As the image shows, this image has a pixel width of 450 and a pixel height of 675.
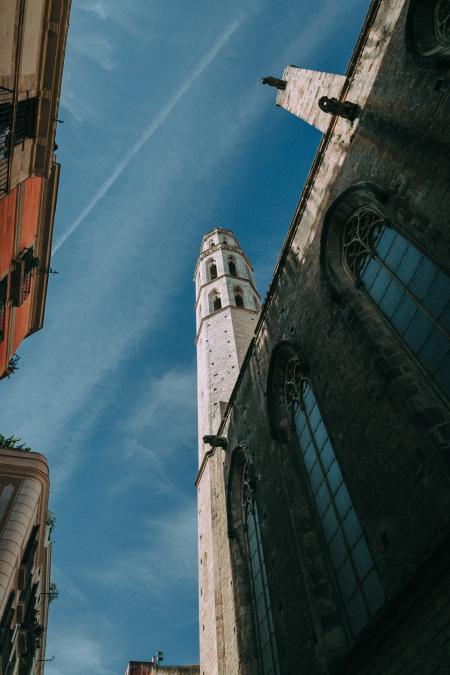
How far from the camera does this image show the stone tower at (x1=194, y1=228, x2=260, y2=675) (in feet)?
43.0

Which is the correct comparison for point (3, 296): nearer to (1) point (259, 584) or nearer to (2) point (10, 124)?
(2) point (10, 124)

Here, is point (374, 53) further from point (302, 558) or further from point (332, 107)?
point (302, 558)

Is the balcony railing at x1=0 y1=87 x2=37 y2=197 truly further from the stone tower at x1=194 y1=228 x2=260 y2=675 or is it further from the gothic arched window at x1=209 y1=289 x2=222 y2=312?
the gothic arched window at x1=209 y1=289 x2=222 y2=312

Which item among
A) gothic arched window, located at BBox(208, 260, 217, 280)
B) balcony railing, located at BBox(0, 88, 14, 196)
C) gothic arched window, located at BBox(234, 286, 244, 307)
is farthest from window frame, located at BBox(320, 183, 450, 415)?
gothic arched window, located at BBox(208, 260, 217, 280)

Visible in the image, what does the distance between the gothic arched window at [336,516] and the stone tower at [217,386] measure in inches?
195

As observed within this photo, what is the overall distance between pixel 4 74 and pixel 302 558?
9.13 m

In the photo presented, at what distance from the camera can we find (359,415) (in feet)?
26.7

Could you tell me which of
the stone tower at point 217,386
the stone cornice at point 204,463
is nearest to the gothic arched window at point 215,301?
the stone tower at point 217,386

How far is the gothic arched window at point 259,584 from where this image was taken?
32.6 ft

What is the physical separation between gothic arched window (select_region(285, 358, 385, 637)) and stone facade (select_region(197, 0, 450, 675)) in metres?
0.19

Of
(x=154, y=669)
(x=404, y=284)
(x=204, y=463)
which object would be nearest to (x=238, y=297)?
(x=204, y=463)

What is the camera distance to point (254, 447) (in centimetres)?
1290

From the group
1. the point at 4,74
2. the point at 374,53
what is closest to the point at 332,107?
the point at 374,53

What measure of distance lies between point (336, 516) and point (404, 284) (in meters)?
4.05
